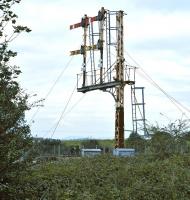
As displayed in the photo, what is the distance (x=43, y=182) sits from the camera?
12.8 metres

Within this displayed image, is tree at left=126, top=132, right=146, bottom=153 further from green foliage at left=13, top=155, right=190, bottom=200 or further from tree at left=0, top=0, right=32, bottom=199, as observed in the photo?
tree at left=0, top=0, right=32, bottom=199

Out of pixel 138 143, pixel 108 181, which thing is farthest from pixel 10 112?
pixel 138 143

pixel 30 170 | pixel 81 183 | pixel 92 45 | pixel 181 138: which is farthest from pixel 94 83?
pixel 30 170

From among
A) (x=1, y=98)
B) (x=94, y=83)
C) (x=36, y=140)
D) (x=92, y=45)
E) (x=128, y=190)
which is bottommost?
(x=128, y=190)

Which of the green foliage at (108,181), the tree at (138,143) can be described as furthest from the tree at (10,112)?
the tree at (138,143)

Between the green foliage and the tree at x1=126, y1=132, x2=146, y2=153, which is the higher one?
the tree at x1=126, y1=132, x2=146, y2=153

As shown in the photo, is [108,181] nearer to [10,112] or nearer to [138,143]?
[10,112]

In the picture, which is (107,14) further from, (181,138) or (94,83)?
(181,138)

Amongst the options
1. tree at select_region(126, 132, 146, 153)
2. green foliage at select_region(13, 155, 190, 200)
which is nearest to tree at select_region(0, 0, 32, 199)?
green foliage at select_region(13, 155, 190, 200)

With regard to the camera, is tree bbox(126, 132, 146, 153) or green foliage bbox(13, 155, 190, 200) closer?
green foliage bbox(13, 155, 190, 200)

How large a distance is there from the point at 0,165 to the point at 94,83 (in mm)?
24198

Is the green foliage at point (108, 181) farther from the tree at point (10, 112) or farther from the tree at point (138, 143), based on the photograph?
the tree at point (138, 143)

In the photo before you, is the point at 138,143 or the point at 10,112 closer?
the point at 10,112

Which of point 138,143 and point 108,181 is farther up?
point 138,143
